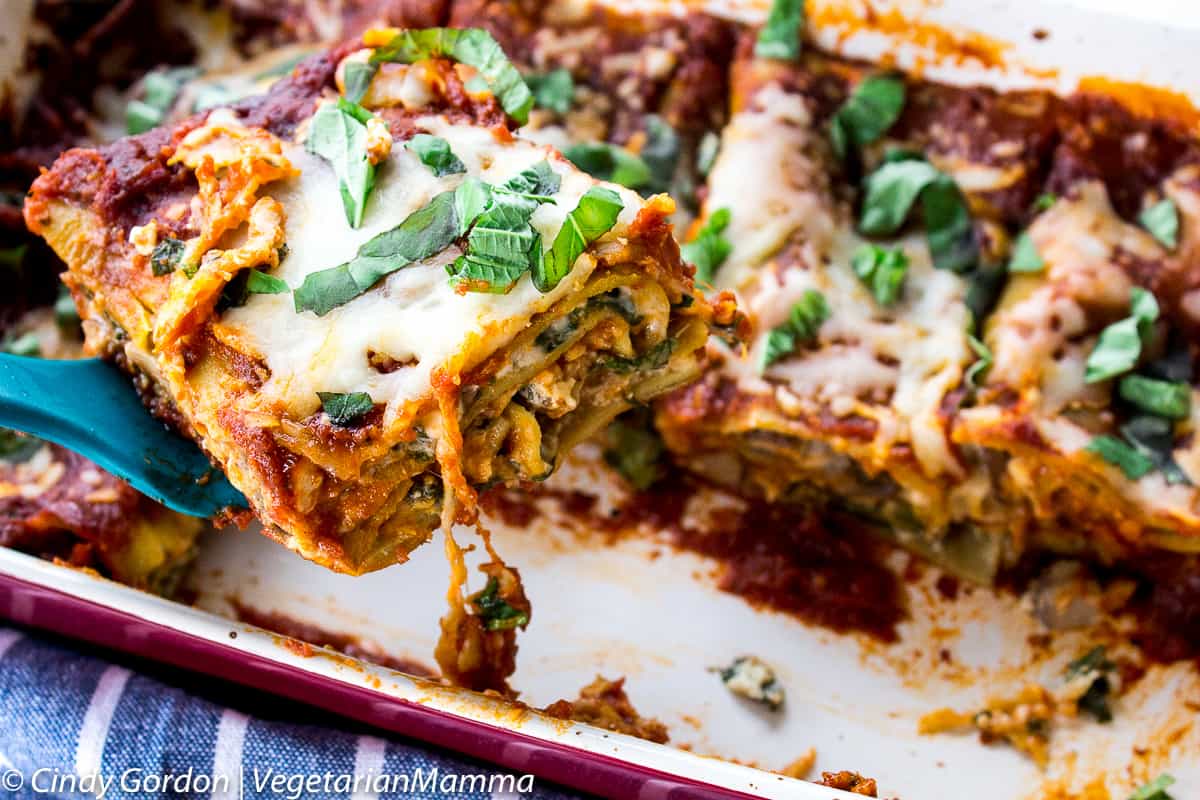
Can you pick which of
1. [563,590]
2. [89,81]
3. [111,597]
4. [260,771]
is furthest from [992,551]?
[89,81]

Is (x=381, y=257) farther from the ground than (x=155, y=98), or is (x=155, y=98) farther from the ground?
(x=381, y=257)

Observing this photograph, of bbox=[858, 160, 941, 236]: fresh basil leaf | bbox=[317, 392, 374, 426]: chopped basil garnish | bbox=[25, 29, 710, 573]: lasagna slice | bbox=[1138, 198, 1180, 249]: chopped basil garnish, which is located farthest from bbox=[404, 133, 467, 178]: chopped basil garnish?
bbox=[1138, 198, 1180, 249]: chopped basil garnish

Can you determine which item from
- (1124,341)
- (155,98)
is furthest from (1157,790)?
(155,98)

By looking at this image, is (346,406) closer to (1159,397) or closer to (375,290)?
(375,290)

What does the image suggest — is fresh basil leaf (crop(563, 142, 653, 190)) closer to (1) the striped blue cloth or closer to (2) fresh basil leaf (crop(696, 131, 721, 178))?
(2) fresh basil leaf (crop(696, 131, 721, 178))

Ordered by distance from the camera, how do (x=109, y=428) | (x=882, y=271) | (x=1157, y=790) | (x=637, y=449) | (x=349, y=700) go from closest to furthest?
(x=349, y=700), (x=109, y=428), (x=1157, y=790), (x=882, y=271), (x=637, y=449)

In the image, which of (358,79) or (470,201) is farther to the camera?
(358,79)

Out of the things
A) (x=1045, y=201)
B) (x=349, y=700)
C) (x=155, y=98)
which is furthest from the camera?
(x=155, y=98)
